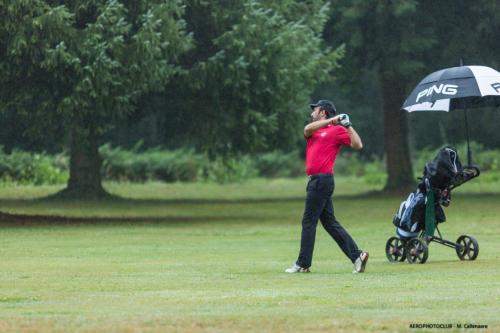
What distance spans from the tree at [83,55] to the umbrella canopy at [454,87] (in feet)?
34.1

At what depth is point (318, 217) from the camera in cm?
1648

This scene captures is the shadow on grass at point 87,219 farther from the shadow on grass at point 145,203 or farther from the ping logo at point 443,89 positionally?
the ping logo at point 443,89

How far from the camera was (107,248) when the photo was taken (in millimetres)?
22156

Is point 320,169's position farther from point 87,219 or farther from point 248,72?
point 87,219

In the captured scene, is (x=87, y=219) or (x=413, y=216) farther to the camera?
(x=87, y=219)

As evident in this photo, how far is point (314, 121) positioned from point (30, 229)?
1234cm

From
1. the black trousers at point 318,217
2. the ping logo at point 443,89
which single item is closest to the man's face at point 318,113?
the black trousers at point 318,217

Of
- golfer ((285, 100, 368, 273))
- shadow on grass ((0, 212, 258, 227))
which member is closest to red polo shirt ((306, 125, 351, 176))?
golfer ((285, 100, 368, 273))

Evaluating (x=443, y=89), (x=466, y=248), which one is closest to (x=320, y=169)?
(x=443, y=89)

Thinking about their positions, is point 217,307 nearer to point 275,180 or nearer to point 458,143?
Answer: point 275,180

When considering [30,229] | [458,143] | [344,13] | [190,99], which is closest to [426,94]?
[30,229]

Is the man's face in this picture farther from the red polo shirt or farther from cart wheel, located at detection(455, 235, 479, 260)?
cart wheel, located at detection(455, 235, 479, 260)

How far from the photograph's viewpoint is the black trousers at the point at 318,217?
53.4 ft

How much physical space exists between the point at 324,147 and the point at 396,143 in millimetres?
29310
